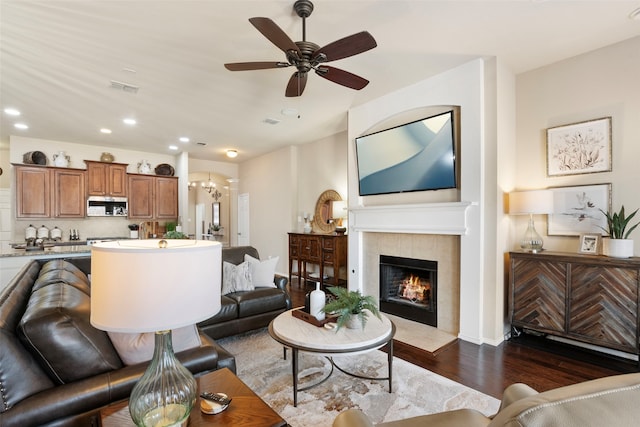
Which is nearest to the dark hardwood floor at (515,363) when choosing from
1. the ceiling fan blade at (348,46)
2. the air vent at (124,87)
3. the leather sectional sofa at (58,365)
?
the leather sectional sofa at (58,365)

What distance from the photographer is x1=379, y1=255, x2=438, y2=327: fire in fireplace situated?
371 centimetres

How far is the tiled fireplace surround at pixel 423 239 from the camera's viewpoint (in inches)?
136

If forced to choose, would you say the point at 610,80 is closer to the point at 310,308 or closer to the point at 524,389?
the point at 524,389

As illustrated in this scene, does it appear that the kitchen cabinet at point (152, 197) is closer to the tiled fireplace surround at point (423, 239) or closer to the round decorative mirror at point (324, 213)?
the round decorative mirror at point (324, 213)

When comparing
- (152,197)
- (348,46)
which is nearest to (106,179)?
(152,197)

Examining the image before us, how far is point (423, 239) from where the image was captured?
3.77 m

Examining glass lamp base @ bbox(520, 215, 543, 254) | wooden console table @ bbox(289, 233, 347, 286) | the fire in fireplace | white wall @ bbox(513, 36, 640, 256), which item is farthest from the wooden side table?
wooden console table @ bbox(289, 233, 347, 286)

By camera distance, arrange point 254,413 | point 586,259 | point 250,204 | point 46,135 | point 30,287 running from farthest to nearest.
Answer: point 250,204 → point 46,135 → point 586,259 → point 30,287 → point 254,413

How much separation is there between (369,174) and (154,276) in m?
3.67

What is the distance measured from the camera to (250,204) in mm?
8125

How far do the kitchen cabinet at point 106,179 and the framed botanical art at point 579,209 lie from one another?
771 cm

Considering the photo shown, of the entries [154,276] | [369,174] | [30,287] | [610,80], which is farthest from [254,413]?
[610,80]

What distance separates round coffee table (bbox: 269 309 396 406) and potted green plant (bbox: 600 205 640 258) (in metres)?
2.20

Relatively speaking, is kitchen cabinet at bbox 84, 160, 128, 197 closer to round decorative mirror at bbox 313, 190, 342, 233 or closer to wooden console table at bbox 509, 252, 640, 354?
round decorative mirror at bbox 313, 190, 342, 233
